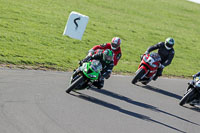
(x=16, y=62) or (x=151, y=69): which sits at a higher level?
(x=151, y=69)

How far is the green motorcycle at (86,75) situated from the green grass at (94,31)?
10.3ft

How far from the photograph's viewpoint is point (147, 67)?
13227 millimetres

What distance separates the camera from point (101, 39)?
847 inches

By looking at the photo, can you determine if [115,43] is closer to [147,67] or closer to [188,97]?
[147,67]

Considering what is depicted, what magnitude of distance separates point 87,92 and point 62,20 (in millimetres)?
12606

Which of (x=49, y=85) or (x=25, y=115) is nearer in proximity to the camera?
(x=25, y=115)

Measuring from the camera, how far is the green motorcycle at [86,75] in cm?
984

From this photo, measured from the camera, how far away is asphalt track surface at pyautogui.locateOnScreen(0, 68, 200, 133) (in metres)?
7.39

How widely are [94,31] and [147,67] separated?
1020 centimetres

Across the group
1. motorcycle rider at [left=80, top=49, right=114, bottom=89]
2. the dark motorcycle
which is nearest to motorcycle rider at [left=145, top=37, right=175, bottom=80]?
the dark motorcycle

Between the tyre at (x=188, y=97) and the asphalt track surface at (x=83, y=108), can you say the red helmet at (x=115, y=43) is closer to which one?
the asphalt track surface at (x=83, y=108)

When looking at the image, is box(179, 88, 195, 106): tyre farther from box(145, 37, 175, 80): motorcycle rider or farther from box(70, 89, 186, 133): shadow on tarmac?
box(70, 89, 186, 133): shadow on tarmac

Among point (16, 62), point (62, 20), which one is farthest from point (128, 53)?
point (16, 62)

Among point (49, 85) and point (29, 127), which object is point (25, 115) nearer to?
point (29, 127)
